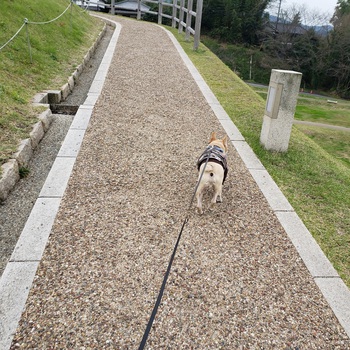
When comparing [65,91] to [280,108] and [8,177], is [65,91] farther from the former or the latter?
[280,108]

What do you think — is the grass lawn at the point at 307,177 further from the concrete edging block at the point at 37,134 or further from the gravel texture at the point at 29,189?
the concrete edging block at the point at 37,134

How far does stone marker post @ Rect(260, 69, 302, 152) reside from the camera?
180 inches

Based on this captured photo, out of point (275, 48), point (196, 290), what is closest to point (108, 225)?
point (196, 290)

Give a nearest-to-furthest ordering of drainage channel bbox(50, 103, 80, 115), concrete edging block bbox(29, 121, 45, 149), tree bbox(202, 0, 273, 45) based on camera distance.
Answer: concrete edging block bbox(29, 121, 45, 149), drainage channel bbox(50, 103, 80, 115), tree bbox(202, 0, 273, 45)

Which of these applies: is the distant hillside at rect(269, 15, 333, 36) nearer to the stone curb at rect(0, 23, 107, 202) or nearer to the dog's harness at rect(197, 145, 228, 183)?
the stone curb at rect(0, 23, 107, 202)

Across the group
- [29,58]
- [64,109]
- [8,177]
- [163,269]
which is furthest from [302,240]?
[29,58]

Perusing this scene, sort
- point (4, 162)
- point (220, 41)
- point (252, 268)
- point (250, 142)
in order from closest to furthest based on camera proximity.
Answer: point (252, 268), point (4, 162), point (250, 142), point (220, 41)

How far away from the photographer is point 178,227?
3205 millimetres

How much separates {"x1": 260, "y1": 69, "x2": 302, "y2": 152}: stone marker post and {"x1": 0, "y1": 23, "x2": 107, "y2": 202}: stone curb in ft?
11.2

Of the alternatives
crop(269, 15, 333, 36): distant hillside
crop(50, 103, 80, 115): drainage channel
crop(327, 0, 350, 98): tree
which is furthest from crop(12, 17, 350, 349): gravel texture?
crop(269, 15, 333, 36): distant hillside

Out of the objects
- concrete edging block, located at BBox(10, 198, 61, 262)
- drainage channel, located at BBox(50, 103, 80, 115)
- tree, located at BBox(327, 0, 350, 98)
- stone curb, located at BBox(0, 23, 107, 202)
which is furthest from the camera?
tree, located at BBox(327, 0, 350, 98)

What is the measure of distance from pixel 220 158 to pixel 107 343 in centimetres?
204

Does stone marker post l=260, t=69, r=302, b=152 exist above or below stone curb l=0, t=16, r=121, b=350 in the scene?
above

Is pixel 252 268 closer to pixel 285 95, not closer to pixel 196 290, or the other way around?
pixel 196 290
